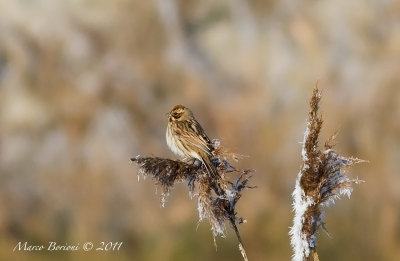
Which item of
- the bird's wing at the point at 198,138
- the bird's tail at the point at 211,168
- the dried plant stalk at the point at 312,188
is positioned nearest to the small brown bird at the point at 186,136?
the bird's wing at the point at 198,138

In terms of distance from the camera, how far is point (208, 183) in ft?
11.6

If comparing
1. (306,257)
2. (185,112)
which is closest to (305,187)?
(306,257)

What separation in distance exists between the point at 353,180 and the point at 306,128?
1.21 feet

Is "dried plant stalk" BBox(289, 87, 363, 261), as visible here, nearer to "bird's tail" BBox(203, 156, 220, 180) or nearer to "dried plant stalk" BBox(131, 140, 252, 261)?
"dried plant stalk" BBox(131, 140, 252, 261)

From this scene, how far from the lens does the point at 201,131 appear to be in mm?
5117

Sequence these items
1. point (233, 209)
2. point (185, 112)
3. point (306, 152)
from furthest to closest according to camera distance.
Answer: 1. point (185, 112)
2. point (233, 209)
3. point (306, 152)

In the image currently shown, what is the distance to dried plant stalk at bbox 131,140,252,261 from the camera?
128 inches

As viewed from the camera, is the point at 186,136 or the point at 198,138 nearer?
the point at 198,138

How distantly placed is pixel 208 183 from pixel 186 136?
1.70 m

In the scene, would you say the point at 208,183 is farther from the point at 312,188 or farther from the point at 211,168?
the point at 312,188

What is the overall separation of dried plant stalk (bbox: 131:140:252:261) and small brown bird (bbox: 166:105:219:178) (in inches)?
13.0

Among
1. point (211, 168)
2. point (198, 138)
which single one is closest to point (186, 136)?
point (198, 138)

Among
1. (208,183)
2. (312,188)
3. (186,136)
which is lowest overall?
(312,188)

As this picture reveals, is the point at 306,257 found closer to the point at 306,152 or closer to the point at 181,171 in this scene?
the point at 306,152
